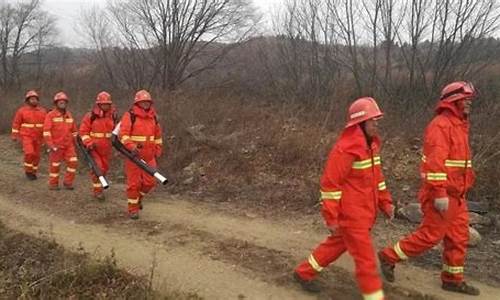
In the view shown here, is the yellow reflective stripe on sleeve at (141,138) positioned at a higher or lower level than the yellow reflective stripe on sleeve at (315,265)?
higher

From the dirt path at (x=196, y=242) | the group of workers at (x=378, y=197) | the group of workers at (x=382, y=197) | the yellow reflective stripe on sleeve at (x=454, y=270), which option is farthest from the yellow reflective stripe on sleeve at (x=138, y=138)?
the yellow reflective stripe on sleeve at (x=454, y=270)

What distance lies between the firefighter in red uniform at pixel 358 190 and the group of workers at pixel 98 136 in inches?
177

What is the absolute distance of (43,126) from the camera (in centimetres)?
1208

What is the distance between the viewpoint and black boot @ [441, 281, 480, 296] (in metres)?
6.31

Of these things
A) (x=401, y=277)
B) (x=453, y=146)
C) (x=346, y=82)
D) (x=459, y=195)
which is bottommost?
(x=401, y=277)

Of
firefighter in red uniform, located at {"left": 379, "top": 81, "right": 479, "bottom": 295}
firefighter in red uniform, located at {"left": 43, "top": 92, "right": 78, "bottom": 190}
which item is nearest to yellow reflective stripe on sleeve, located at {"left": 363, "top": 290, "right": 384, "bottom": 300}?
firefighter in red uniform, located at {"left": 379, "top": 81, "right": 479, "bottom": 295}

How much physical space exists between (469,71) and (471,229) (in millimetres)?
8758

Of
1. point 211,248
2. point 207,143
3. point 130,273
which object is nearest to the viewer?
point 130,273

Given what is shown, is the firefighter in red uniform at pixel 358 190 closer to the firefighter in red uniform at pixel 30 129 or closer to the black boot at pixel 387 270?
the black boot at pixel 387 270

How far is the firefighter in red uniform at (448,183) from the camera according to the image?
233 inches

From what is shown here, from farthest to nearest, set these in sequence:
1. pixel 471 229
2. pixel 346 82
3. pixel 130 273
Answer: pixel 346 82, pixel 471 229, pixel 130 273

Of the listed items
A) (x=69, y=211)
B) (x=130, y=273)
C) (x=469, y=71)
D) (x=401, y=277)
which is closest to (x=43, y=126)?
(x=69, y=211)

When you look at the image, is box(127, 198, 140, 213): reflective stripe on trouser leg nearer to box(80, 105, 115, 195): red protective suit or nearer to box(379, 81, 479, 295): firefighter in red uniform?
box(80, 105, 115, 195): red protective suit

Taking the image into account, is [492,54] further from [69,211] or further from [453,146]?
[69,211]
